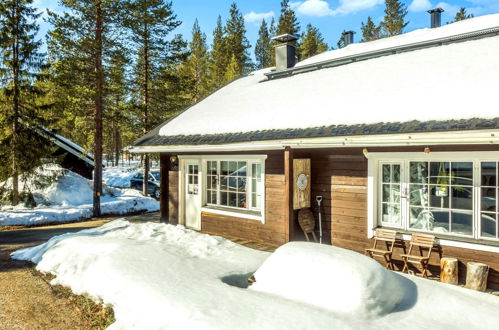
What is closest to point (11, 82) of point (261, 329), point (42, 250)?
point (42, 250)

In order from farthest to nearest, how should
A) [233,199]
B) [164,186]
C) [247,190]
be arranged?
[164,186] → [233,199] → [247,190]

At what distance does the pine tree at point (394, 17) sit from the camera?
120 ft

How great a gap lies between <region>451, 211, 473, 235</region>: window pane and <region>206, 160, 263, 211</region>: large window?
4.46 metres

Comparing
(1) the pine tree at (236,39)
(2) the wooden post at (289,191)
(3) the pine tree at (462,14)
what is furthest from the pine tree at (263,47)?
(2) the wooden post at (289,191)

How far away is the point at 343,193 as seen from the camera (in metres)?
7.95

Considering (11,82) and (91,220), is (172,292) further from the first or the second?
(11,82)

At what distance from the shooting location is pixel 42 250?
848 cm

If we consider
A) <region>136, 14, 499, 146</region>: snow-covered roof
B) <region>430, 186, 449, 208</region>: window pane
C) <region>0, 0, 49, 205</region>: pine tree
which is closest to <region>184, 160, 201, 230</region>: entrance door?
<region>136, 14, 499, 146</region>: snow-covered roof

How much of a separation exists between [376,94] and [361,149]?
4.52 ft

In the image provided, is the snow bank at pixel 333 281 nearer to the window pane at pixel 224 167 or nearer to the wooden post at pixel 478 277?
the wooden post at pixel 478 277

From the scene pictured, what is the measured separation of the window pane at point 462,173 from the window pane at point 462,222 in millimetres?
560

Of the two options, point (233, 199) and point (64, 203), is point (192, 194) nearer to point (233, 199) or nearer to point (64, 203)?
point (233, 199)

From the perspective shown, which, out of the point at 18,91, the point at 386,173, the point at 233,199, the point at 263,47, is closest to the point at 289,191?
the point at 386,173

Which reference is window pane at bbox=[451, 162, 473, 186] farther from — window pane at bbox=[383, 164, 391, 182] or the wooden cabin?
window pane at bbox=[383, 164, 391, 182]
